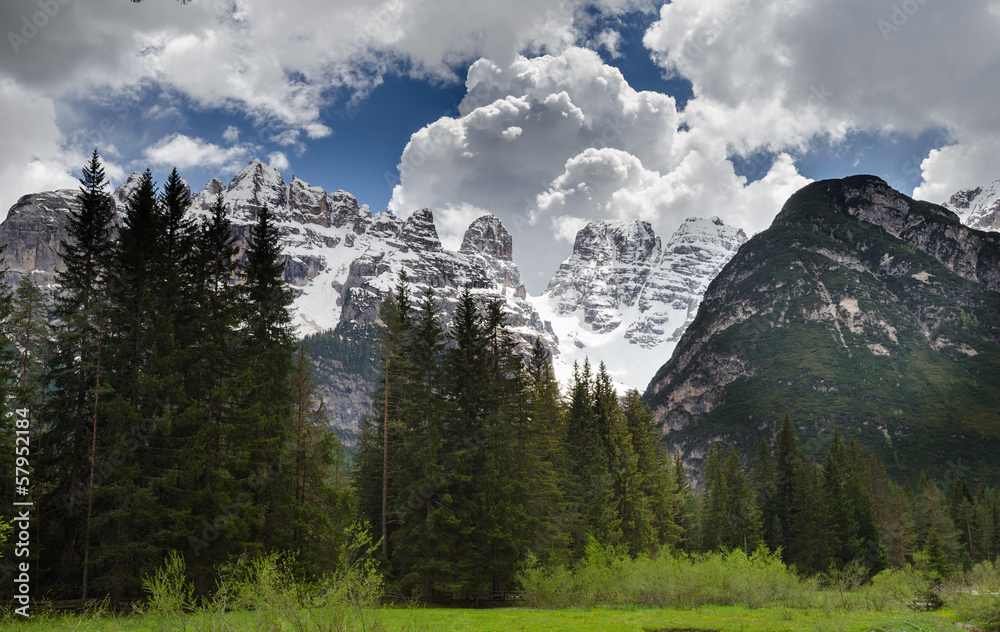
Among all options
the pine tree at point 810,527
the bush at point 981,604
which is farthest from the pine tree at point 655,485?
the bush at point 981,604

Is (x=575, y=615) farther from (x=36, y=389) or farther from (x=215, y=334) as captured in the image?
(x=36, y=389)

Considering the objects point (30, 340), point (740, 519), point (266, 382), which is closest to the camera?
point (266, 382)

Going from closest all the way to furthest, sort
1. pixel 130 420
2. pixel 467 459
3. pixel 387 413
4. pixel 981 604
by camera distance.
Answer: pixel 981 604, pixel 130 420, pixel 387 413, pixel 467 459

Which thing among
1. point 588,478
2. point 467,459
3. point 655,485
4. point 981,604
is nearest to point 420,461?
point 467,459

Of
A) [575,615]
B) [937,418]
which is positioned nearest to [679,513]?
[575,615]

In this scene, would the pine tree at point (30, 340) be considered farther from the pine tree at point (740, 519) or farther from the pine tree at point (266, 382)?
the pine tree at point (740, 519)

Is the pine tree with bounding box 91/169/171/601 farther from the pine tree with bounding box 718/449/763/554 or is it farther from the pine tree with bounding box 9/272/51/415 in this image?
the pine tree with bounding box 718/449/763/554

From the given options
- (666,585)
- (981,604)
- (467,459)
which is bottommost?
(666,585)

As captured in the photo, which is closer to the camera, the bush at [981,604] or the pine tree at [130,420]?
the bush at [981,604]

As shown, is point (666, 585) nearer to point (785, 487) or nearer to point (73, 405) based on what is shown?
point (73, 405)

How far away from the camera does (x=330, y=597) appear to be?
942 cm

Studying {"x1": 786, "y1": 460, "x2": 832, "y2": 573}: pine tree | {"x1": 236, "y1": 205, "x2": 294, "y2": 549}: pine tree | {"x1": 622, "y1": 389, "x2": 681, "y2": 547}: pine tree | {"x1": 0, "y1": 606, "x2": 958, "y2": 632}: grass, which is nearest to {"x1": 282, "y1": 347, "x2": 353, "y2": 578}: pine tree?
{"x1": 236, "y1": 205, "x2": 294, "y2": 549}: pine tree

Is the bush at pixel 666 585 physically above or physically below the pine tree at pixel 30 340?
below

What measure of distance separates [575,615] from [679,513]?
1784 inches
